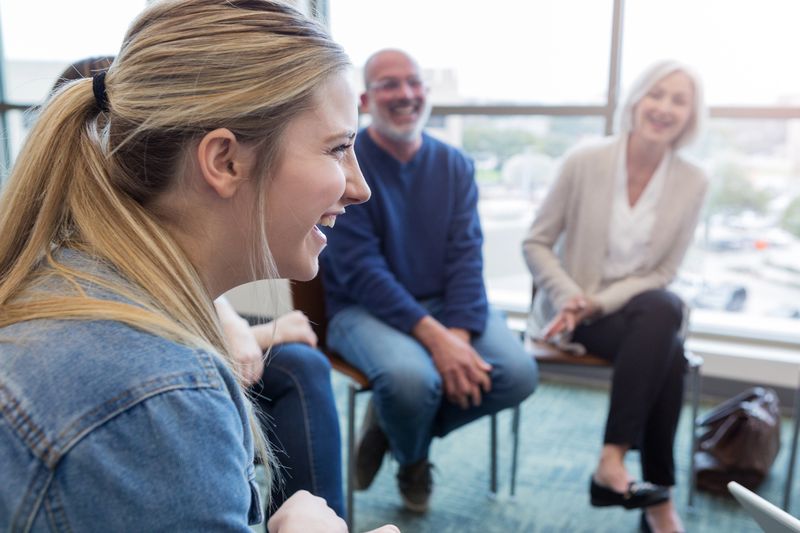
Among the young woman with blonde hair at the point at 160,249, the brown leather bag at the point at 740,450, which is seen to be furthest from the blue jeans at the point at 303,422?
the brown leather bag at the point at 740,450

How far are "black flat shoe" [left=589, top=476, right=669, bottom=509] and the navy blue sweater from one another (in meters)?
0.54

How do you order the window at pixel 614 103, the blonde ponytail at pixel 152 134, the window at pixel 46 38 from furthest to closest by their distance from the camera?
the window at pixel 46 38 → the window at pixel 614 103 → the blonde ponytail at pixel 152 134

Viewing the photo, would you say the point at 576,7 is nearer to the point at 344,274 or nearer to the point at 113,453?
the point at 344,274

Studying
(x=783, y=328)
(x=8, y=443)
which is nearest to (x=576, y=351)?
(x=783, y=328)

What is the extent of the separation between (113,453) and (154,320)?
12 centimetres

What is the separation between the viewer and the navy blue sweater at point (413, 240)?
1934 millimetres

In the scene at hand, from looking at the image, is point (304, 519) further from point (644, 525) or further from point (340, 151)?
point (644, 525)

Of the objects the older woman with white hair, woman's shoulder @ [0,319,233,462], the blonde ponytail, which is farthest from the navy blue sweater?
woman's shoulder @ [0,319,233,462]

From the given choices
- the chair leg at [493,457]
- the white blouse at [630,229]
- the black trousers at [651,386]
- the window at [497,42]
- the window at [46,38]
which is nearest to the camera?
the black trousers at [651,386]

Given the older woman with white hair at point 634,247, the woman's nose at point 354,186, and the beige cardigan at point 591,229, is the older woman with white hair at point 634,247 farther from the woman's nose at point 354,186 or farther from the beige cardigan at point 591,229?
the woman's nose at point 354,186

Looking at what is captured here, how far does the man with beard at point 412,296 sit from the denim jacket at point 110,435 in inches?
45.3

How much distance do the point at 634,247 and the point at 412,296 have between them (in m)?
0.70

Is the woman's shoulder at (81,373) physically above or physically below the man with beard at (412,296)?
above

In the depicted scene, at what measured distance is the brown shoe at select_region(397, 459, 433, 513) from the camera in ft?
6.40
